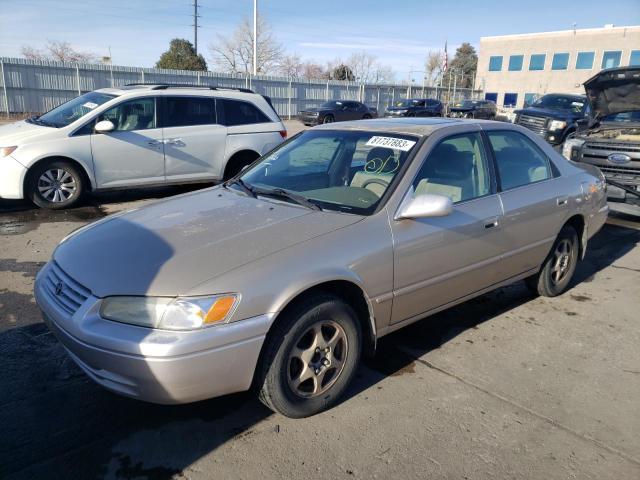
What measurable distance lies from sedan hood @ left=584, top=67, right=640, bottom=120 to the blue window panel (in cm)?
4551

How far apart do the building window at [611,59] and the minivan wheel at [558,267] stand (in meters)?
49.4

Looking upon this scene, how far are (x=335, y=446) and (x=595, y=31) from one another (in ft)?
178

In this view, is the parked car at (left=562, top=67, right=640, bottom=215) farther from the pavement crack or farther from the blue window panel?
the blue window panel

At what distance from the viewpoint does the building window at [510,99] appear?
52.5m

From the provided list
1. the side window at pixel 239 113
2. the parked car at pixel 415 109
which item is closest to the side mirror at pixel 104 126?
the side window at pixel 239 113

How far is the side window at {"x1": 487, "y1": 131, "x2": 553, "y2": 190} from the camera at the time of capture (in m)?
4.04

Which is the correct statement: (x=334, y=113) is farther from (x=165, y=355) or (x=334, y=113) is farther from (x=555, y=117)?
(x=165, y=355)

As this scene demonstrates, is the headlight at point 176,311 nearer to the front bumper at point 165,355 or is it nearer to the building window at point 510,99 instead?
the front bumper at point 165,355

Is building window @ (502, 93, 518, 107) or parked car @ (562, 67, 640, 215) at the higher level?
building window @ (502, 93, 518, 107)

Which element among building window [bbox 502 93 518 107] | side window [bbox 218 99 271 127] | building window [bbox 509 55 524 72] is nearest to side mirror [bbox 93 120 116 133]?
side window [bbox 218 99 271 127]

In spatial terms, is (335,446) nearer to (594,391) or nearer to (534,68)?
(594,391)

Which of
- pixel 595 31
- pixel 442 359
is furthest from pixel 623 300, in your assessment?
pixel 595 31

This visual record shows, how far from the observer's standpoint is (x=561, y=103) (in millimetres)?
17234

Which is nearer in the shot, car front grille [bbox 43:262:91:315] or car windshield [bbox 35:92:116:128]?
car front grille [bbox 43:262:91:315]
